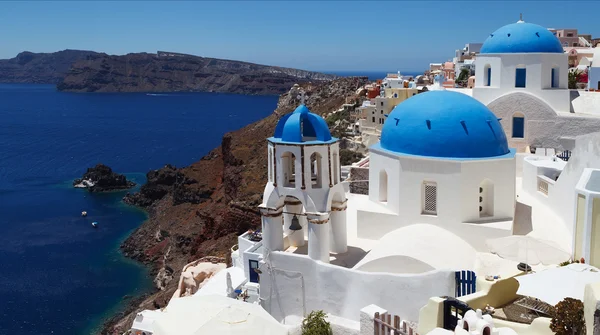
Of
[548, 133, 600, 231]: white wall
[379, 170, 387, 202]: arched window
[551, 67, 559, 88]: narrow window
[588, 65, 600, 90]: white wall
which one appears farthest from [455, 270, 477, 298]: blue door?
[588, 65, 600, 90]: white wall

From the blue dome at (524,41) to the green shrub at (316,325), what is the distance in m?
13.9

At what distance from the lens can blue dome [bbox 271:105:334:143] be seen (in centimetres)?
1429

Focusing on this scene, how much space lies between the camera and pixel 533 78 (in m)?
21.6

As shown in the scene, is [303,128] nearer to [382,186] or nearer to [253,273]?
[382,186]

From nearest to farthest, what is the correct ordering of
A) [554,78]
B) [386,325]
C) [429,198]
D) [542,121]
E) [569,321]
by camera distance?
[569,321] < [386,325] < [429,198] < [542,121] < [554,78]

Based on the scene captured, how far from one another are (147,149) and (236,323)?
84404 mm

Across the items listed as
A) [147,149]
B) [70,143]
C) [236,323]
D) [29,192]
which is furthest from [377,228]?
[70,143]

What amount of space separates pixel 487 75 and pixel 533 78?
1.87m

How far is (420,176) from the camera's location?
1500 centimetres

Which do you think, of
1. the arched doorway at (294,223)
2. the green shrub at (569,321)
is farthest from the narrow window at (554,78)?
the green shrub at (569,321)

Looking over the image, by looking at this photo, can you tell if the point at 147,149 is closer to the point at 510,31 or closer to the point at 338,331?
the point at 510,31

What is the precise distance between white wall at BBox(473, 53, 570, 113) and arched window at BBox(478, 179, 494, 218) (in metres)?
7.50

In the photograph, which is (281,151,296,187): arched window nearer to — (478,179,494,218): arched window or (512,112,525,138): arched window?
(478,179,494,218): arched window

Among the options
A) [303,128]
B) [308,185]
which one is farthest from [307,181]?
[303,128]
